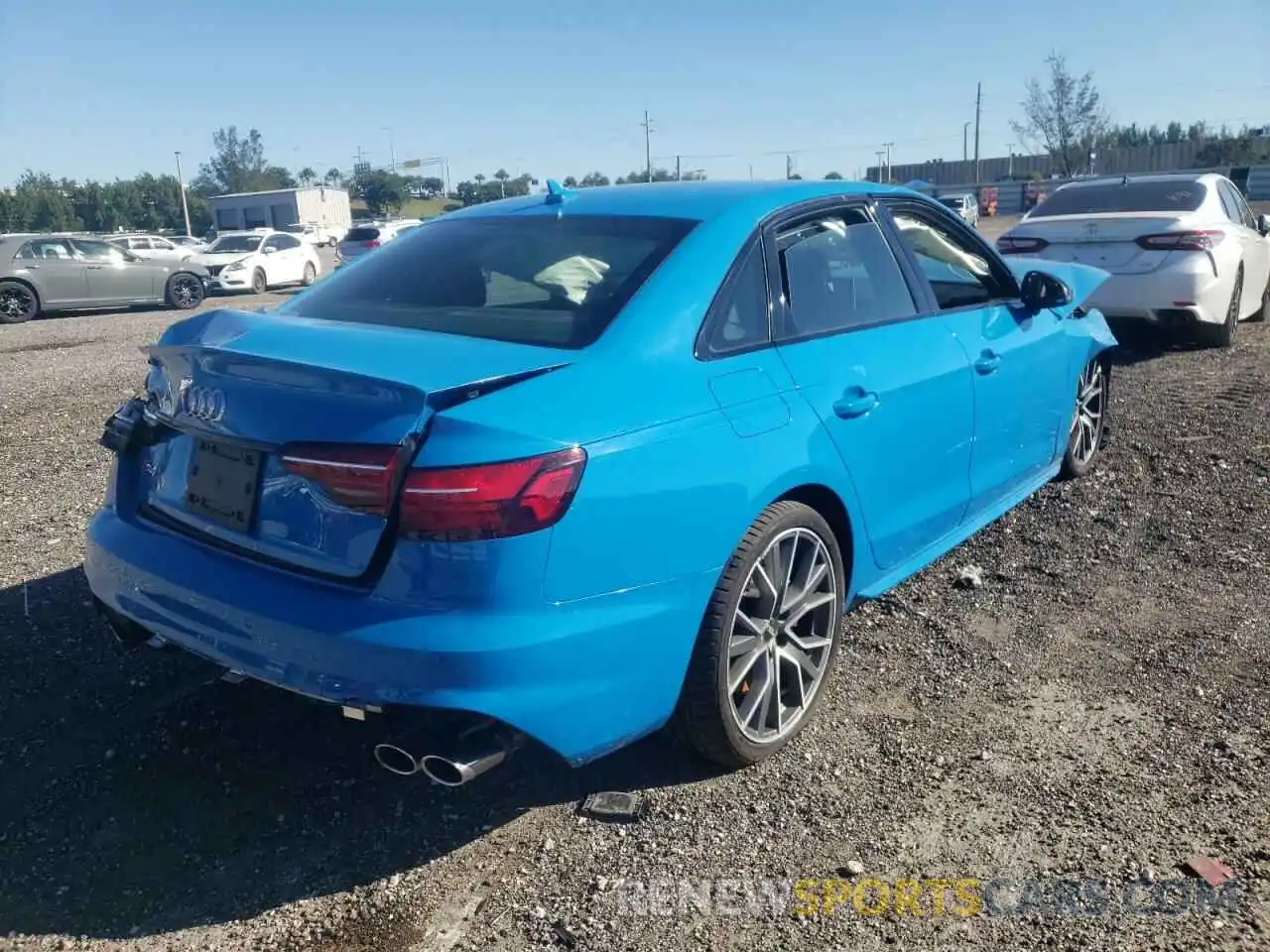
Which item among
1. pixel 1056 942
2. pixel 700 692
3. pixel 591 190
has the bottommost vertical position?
pixel 1056 942

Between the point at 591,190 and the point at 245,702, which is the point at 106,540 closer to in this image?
the point at 245,702

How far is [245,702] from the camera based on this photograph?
11.3 feet

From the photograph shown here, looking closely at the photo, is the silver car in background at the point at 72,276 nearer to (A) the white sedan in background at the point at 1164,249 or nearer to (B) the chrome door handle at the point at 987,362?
(A) the white sedan in background at the point at 1164,249

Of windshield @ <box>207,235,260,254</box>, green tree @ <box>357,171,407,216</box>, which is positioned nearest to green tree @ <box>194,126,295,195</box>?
green tree @ <box>357,171,407,216</box>

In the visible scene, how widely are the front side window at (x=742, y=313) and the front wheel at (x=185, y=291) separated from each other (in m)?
18.0

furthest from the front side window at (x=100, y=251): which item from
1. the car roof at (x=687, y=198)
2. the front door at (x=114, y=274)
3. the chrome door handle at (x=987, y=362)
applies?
the chrome door handle at (x=987, y=362)

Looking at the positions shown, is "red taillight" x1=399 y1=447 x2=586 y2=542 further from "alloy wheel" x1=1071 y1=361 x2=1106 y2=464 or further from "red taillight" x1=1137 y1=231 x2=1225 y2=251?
"red taillight" x1=1137 y1=231 x2=1225 y2=251

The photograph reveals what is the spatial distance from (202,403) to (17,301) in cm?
1669

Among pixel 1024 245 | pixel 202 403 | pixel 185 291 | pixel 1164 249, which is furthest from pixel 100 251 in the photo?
pixel 202 403

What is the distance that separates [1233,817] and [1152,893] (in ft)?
1.50

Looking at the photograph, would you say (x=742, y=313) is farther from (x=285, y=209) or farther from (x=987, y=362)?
(x=285, y=209)

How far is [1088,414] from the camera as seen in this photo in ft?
18.7

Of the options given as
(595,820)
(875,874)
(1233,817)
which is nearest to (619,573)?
(595,820)

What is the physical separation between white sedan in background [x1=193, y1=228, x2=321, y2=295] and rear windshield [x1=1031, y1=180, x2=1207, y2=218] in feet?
51.0
